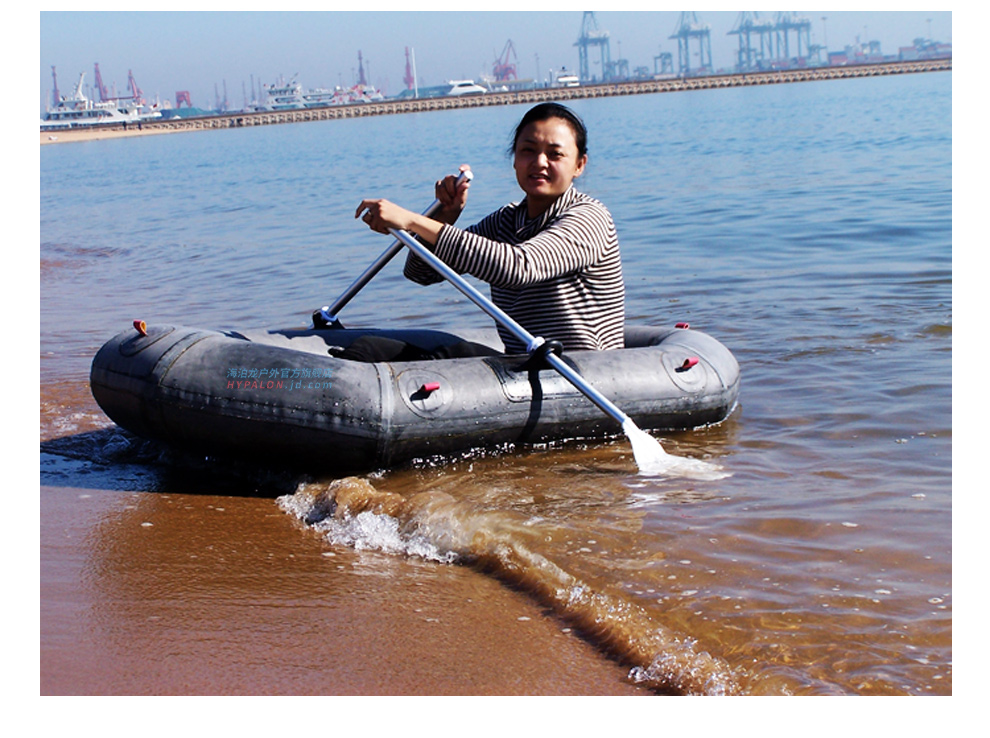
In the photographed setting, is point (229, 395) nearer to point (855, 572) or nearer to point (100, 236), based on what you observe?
point (855, 572)

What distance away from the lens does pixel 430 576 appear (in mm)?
3309

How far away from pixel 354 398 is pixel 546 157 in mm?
1283

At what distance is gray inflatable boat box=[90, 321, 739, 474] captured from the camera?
4094 millimetres

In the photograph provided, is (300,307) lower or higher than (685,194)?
lower

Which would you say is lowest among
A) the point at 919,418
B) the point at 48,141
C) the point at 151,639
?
the point at 151,639

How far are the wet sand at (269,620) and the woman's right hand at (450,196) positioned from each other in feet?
5.53

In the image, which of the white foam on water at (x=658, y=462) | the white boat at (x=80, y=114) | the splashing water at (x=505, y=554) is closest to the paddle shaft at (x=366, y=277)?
the splashing water at (x=505, y=554)

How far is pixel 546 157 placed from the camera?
4.29m

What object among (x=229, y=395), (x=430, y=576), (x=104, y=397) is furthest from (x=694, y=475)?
(x=104, y=397)

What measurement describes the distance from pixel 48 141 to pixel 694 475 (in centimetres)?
6746

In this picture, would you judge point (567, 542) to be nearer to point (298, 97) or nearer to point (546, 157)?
point (546, 157)

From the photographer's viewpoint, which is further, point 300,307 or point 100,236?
point 100,236

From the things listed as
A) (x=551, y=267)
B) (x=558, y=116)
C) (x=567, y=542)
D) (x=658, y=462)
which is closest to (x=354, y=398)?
(x=551, y=267)

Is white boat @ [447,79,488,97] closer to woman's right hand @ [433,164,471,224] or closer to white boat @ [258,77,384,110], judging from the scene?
white boat @ [258,77,384,110]
